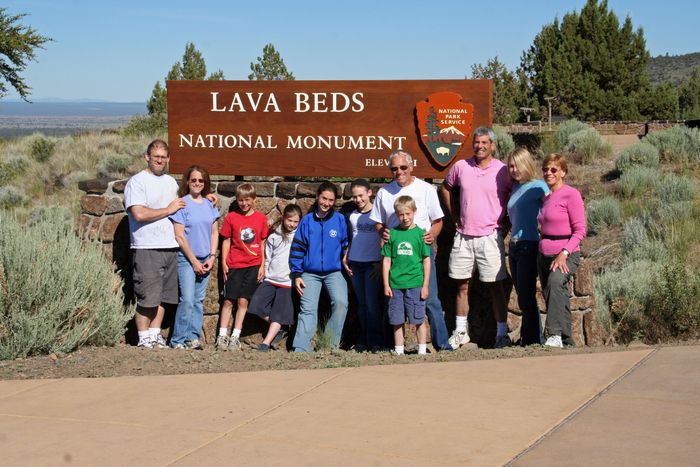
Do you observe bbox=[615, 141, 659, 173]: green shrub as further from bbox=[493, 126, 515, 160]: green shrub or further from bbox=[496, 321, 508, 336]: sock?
bbox=[496, 321, 508, 336]: sock

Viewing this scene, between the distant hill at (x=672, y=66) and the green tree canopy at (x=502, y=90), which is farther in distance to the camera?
the distant hill at (x=672, y=66)

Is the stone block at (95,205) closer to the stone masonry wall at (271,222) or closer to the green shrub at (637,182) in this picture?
the stone masonry wall at (271,222)

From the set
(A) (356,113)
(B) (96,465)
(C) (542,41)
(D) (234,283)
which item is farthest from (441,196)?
(C) (542,41)

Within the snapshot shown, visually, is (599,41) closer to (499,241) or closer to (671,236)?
(671,236)

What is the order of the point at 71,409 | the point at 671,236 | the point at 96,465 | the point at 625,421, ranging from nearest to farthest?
the point at 96,465, the point at 625,421, the point at 71,409, the point at 671,236

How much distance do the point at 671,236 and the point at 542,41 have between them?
3340 centimetres

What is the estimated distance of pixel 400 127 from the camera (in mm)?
9164

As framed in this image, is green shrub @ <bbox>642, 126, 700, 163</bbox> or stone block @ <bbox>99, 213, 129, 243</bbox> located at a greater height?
green shrub @ <bbox>642, 126, 700, 163</bbox>

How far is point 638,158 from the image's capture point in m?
17.4

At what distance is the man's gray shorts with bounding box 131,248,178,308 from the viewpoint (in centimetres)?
839

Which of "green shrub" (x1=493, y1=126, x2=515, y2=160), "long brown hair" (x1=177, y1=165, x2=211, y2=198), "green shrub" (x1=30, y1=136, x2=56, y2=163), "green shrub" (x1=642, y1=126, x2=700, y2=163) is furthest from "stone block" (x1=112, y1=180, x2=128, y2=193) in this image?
"green shrub" (x1=30, y1=136, x2=56, y2=163)

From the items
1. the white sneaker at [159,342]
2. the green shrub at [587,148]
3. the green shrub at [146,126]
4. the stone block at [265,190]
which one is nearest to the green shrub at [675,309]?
the stone block at [265,190]

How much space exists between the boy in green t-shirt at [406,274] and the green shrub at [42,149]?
731 inches

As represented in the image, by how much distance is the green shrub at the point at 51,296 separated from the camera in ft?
23.6
